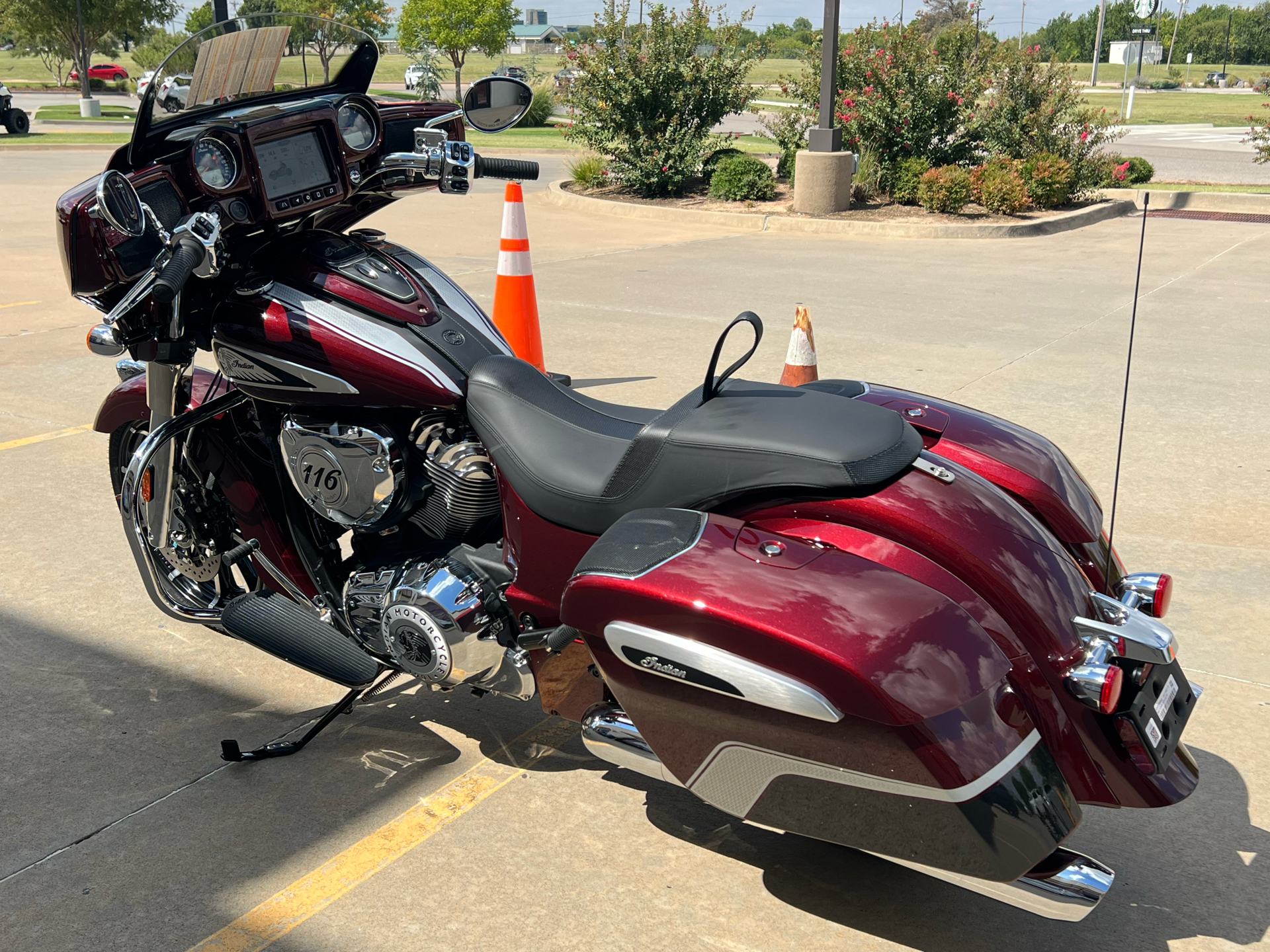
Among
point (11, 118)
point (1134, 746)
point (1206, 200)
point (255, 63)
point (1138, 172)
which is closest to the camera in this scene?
point (1134, 746)

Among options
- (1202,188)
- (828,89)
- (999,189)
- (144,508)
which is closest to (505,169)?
(144,508)

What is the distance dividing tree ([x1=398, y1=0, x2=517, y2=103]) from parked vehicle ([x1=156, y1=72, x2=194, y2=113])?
41429mm

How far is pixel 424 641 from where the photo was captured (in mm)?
2652

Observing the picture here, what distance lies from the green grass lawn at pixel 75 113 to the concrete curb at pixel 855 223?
22717mm

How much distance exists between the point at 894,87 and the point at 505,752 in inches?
499

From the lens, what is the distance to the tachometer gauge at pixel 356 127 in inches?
114

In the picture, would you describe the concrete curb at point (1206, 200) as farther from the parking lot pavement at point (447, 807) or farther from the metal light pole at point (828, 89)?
the parking lot pavement at point (447, 807)

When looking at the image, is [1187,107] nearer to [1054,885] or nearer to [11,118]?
[11,118]

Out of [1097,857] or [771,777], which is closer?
[771,777]

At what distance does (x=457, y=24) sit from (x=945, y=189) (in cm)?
3490

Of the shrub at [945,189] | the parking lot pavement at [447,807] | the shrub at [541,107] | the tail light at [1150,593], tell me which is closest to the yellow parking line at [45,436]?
the parking lot pavement at [447,807]

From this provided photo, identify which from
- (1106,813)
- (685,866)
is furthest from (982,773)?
(1106,813)

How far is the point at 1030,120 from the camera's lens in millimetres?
14344

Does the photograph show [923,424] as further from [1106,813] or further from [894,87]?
[894,87]
